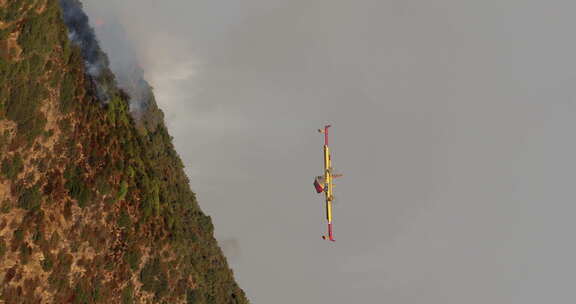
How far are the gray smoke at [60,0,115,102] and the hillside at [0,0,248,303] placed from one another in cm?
26

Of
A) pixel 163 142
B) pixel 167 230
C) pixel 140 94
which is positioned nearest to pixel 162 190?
pixel 167 230

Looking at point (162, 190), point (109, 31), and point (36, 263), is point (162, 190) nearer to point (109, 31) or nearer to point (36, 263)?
point (36, 263)

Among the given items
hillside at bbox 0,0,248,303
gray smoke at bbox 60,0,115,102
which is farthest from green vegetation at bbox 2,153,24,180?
gray smoke at bbox 60,0,115,102

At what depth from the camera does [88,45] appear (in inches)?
3583

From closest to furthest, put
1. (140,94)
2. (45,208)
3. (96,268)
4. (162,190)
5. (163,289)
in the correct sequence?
1. (45,208)
2. (96,268)
3. (163,289)
4. (162,190)
5. (140,94)

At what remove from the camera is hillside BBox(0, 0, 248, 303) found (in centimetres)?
7350

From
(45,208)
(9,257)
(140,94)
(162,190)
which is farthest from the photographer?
(140,94)

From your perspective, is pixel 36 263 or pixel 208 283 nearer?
pixel 36 263

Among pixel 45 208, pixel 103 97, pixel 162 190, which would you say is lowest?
pixel 45 208

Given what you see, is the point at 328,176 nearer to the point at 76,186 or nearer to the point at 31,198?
the point at 76,186

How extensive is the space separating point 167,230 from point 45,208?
23.6m

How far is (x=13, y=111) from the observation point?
73.9 m

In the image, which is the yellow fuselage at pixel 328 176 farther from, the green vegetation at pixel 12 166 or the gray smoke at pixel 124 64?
the green vegetation at pixel 12 166

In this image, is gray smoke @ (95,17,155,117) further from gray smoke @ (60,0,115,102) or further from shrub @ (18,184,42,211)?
shrub @ (18,184,42,211)
